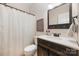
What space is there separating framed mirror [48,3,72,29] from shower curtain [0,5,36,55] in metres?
0.37

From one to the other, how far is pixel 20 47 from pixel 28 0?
712mm

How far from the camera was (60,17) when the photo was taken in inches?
65.2

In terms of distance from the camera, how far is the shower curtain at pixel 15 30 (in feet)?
4.72

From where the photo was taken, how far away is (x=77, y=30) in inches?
52.4

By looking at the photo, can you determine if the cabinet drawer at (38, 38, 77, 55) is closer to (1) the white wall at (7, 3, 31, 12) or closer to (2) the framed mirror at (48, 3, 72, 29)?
(2) the framed mirror at (48, 3, 72, 29)

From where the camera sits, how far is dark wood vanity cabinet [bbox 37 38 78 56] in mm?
1188

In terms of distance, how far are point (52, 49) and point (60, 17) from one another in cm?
56

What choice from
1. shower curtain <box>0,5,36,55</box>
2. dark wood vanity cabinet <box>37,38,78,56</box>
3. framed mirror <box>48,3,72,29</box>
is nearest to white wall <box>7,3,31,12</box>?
shower curtain <box>0,5,36,55</box>

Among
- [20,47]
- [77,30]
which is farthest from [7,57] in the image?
[77,30]

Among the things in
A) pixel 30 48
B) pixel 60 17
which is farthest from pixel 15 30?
pixel 60 17

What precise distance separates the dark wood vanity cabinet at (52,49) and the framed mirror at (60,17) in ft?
1.09

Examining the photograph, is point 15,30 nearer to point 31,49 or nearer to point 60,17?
point 31,49

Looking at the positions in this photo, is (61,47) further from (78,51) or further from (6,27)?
(6,27)

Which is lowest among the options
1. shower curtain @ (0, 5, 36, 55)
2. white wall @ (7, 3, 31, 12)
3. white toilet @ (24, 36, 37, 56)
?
white toilet @ (24, 36, 37, 56)
